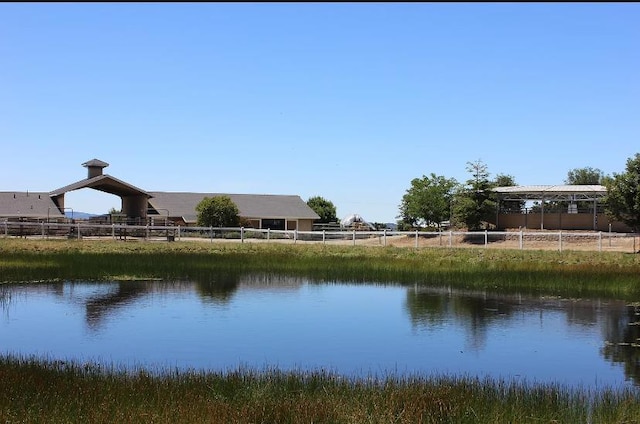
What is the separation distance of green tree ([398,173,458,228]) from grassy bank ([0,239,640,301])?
24.2 m

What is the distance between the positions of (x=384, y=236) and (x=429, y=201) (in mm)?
17496

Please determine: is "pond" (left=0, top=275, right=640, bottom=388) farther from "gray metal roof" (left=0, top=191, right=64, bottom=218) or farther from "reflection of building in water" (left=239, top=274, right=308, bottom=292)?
"gray metal roof" (left=0, top=191, right=64, bottom=218)

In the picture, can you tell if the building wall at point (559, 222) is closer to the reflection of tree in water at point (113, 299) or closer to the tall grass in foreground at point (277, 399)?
the reflection of tree in water at point (113, 299)

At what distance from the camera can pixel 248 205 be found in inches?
3051

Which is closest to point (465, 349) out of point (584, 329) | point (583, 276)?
point (584, 329)

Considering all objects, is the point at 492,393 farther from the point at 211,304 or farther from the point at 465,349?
the point at 211,304

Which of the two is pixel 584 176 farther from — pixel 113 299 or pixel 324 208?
pixel 113 299

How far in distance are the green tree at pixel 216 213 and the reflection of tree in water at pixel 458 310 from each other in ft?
126

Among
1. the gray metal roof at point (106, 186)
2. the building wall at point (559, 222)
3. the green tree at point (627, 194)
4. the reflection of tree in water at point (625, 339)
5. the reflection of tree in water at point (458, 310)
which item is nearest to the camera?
the reflection of tree in water at point (625, 339)

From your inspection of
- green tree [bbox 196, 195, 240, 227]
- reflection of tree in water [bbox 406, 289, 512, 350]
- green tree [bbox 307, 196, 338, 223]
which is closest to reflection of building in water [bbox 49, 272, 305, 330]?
reflection of tree in water [bbox 406, 289, 512, 350]

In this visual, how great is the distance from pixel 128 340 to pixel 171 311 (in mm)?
4703

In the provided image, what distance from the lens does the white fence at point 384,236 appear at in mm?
44719

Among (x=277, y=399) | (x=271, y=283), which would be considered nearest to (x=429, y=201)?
(x=271, y=283)

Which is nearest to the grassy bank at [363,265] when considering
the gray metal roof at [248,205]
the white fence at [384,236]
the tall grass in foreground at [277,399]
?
the white fence at [384,236]
